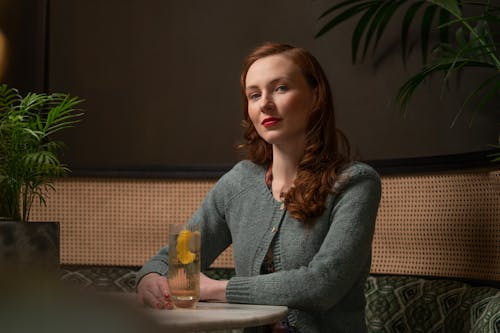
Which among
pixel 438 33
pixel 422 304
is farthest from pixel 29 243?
pixel 438 33

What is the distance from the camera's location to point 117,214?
2754mm

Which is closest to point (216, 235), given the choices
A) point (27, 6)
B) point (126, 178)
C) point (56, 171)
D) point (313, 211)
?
point (313, 211)

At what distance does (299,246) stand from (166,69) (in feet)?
5.03

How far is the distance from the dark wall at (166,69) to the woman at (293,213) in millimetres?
845

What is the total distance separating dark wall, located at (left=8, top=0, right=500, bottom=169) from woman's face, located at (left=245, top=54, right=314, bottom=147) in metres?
0.91

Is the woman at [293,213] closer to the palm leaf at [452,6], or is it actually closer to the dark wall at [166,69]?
the palm leaf at [452,6]

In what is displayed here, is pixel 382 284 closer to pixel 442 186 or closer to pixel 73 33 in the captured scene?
pixel 442 186

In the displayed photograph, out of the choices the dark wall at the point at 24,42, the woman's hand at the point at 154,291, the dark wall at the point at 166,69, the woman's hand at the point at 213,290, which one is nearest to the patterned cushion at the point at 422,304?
the woman's hand at the point at 154,291

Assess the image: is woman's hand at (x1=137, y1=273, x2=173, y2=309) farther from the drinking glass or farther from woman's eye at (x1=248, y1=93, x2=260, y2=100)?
woman's eye at (x1=248, y1=93, x2=260, y2=100)

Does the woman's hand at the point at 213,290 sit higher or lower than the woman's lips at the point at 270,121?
lower

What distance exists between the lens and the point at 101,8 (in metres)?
3.11

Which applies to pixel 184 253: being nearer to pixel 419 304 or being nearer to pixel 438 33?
pixel 419 304

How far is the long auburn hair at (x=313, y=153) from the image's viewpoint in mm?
1728

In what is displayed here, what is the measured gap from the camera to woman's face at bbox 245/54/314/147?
1797 mm
